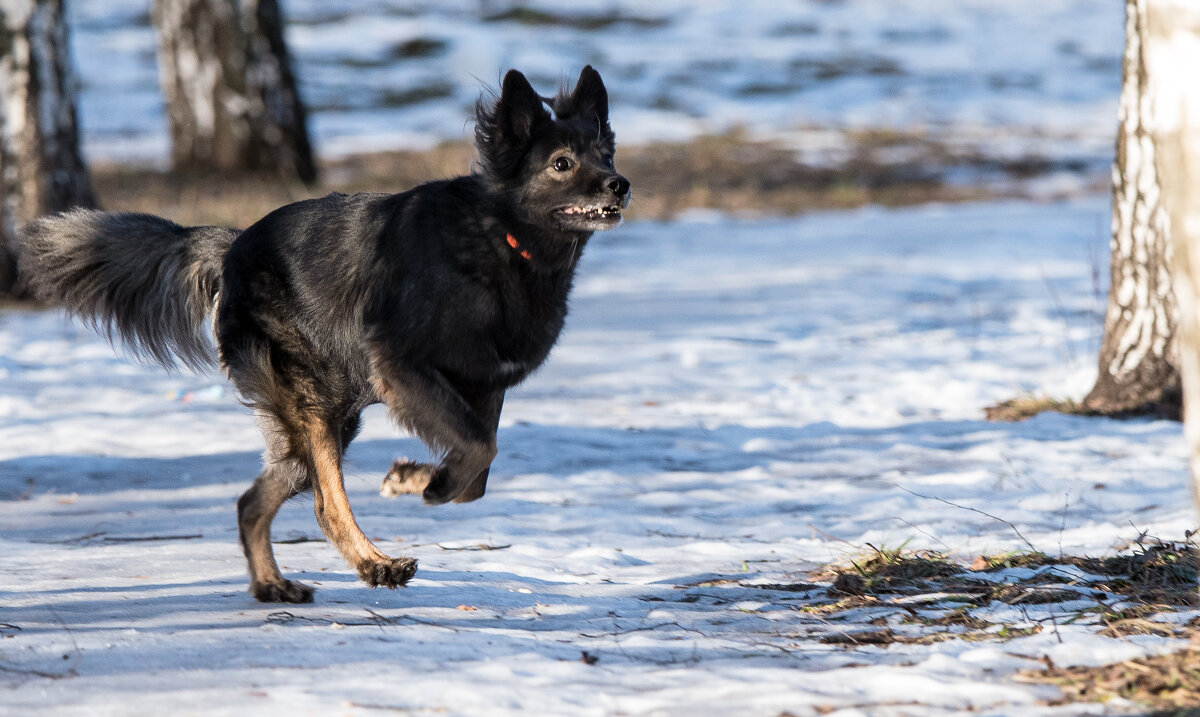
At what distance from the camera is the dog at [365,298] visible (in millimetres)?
4363

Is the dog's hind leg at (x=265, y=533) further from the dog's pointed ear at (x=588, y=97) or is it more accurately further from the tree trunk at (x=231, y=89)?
the tree trunk at (x=231, y=89)

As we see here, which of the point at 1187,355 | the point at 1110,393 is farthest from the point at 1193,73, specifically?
the point at 1110,393

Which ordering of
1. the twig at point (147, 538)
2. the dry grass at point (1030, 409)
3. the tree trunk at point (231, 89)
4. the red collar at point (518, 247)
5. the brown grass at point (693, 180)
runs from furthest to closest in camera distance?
the tree trunk at point (231, 89) → the brown grass at point (693, 180) → the dry grass at point (1030, 409) → the twig at point (147, 538) → the red collar at point (518, 247)

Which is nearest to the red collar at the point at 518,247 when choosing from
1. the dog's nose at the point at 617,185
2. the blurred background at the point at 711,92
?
the dog's nose at the point at 617,185

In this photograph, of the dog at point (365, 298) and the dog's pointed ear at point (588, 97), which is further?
the dog's pointed ear at point (588, 97)

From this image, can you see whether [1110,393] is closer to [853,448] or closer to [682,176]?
[853,448]

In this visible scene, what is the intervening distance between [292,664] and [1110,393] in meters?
5.09

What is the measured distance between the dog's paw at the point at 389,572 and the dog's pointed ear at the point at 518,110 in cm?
169

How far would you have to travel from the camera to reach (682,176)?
57.4ft

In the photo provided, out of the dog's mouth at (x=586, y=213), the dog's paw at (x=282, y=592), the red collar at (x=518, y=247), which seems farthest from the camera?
the dog's mouth at (x=586, y=213)

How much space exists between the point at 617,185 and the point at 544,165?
0.30m

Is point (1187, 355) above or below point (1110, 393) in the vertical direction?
above

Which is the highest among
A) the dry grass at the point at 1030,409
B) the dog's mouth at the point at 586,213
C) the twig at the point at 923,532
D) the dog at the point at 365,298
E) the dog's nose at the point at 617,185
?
Answer: the dog's nose at the point at 617,185

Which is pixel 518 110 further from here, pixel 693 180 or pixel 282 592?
pixel 693 180
